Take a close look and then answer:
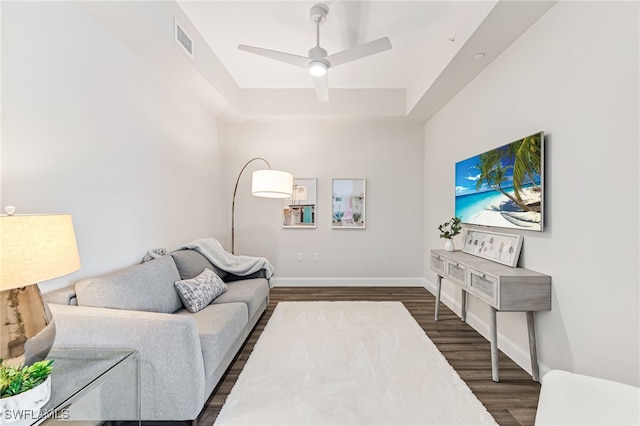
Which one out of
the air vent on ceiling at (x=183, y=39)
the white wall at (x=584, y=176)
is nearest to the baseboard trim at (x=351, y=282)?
the white wall at (x=584, y=176)

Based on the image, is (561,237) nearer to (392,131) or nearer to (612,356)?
(612,356)

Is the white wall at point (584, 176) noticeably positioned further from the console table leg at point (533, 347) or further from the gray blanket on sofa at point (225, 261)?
the gray blanket on sofa at point (225, 261)

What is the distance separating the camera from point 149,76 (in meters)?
2.72

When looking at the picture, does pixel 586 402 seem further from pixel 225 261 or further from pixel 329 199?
pixel 329 199

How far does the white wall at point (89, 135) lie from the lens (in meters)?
1.61

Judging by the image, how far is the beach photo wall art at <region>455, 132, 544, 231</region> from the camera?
2082mm

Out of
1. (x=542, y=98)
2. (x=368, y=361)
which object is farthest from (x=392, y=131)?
(x=368, y=361)

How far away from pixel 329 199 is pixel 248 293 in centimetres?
236

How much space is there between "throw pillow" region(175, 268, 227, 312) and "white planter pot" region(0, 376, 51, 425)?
4.20ft

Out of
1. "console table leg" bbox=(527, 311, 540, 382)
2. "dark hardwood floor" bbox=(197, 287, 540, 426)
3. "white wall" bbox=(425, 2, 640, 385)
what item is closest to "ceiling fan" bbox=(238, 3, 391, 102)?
"white wall" bbox=(425, 2, 640, 385)

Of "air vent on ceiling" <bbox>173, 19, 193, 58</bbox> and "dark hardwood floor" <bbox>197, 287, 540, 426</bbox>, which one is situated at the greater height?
"air vent on ceiling" <bbox>173, 19, 193, 58</bbox>

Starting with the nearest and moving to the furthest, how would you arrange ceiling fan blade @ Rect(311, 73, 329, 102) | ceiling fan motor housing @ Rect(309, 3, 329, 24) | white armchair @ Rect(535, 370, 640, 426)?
white armchair @ Rect(535, 370, 640, 426) < ceiling fan motor housing @ Rect(309, 3, 329, 24) < ceiling fan blade @ Rect(311, 73, 329, 102)

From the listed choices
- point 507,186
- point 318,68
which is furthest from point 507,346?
point 318,68

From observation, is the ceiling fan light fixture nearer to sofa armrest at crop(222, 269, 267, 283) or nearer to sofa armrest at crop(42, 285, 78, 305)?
sofa armrest at crop(222, 269, 267, 283)
